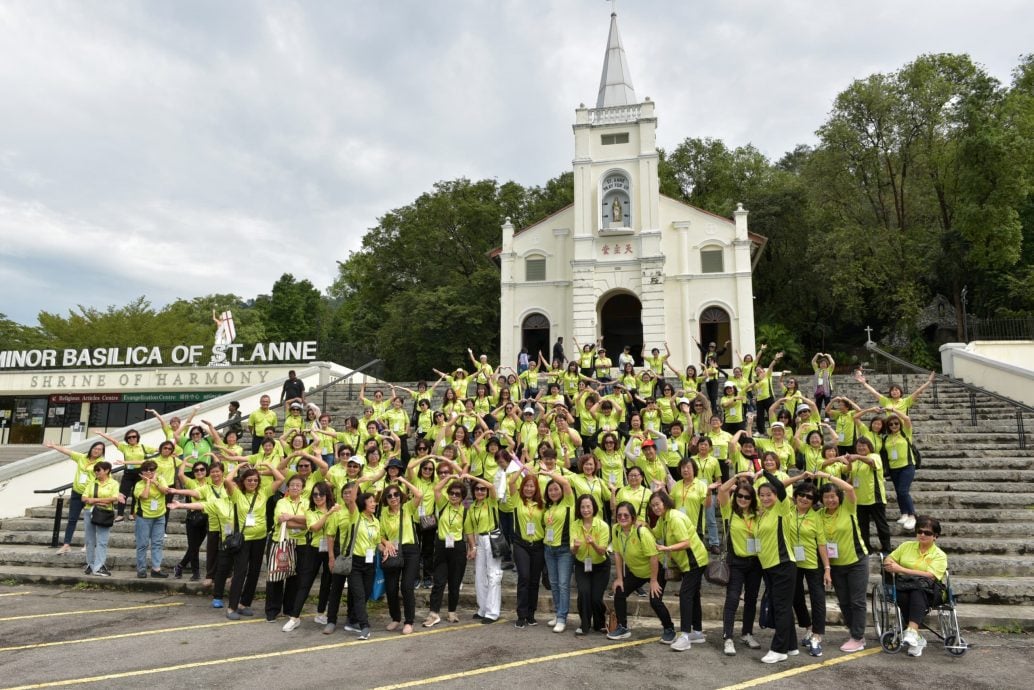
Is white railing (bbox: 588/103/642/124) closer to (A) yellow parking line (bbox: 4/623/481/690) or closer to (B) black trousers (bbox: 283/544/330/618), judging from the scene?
(B) black trousers (bbox: 283/544/330/618)

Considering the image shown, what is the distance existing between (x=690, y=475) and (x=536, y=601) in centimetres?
220

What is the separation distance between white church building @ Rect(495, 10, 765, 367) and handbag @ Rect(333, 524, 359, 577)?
1961 centimetres

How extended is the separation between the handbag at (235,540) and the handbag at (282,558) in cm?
63

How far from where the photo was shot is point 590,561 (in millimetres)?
6402

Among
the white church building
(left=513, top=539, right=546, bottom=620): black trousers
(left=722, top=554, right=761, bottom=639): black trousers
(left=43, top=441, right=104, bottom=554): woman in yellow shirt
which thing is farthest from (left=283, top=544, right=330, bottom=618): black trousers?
the white church building

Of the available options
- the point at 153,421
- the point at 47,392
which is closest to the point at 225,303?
the point at 47,392

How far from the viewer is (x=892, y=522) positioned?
849 cm

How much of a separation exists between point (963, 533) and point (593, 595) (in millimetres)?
5633

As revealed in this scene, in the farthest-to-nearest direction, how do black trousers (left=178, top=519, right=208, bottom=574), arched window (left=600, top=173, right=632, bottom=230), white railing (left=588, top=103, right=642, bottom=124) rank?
white railing (left=588, top=103, right=642, bottom=124)
arched window (left=600, top=173, right=632, bottom=230)
black trousers (left=178, top=519, right=208, bottom=574)

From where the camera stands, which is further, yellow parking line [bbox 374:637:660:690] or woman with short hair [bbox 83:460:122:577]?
woman with short hair [bbox 83:460:122:577]

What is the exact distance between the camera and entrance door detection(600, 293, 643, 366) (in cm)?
2873

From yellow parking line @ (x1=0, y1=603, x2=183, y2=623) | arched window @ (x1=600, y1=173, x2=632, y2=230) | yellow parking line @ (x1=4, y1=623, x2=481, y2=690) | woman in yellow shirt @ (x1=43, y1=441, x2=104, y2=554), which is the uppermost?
arched window @ (x1=600, y1=173, x2=632, y2=230)

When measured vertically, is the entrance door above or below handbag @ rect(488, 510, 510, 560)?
above

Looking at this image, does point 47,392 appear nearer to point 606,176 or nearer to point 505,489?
point 606,176
